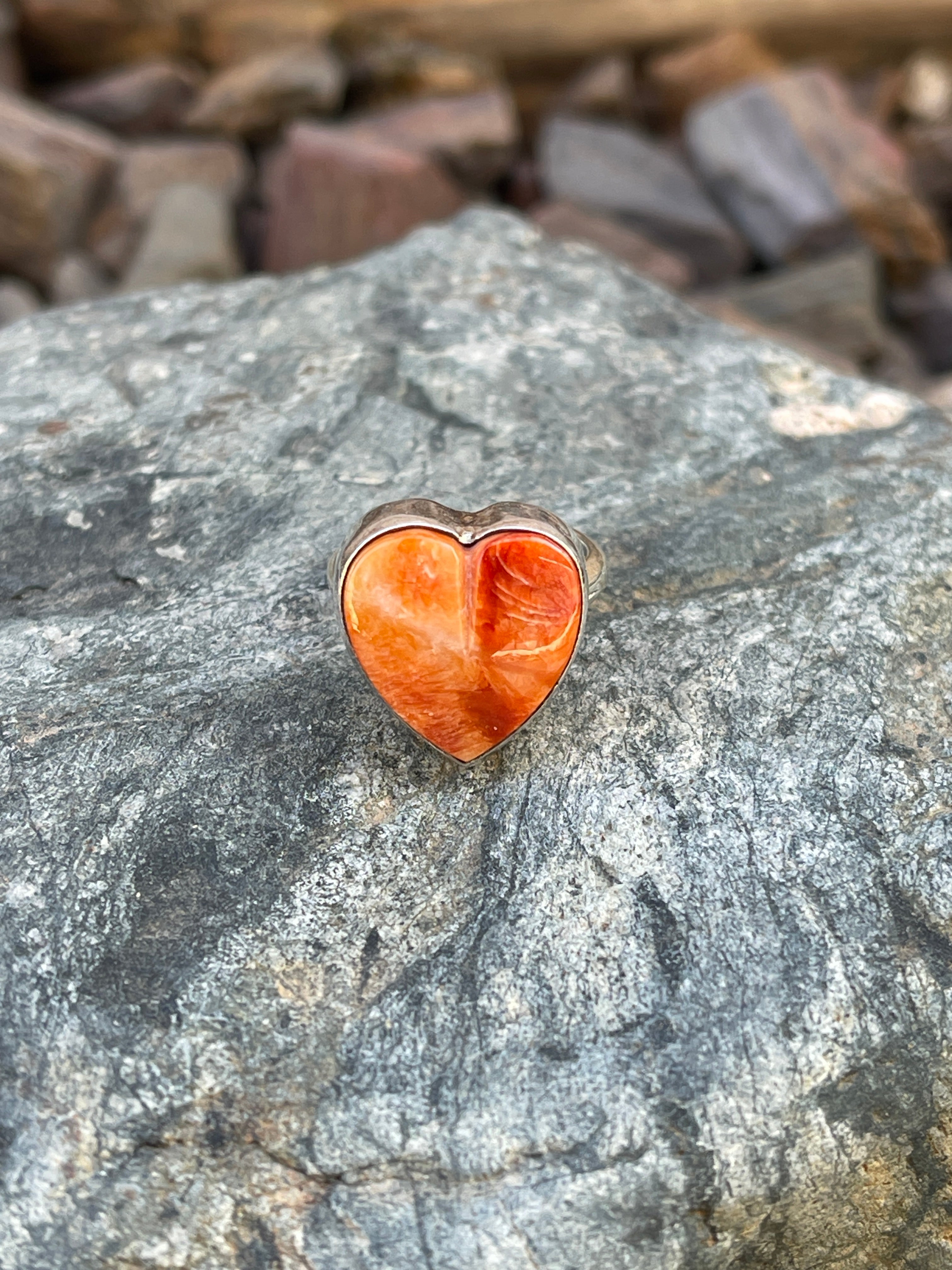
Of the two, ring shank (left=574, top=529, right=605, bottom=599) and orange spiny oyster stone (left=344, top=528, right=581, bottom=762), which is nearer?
orange spiny oyster stone (left=344, top=528, right=581, bottom=762)

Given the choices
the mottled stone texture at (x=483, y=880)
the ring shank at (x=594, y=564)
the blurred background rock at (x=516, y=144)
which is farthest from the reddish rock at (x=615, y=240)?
the ring shank at (x=594, y=564)

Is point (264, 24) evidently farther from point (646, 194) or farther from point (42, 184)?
point (646, 194)

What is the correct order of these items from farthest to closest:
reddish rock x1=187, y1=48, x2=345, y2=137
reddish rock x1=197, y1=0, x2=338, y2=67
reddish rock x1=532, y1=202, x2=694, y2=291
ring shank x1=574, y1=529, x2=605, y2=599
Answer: reddish rock x1=197, y1=0, x2=338, y2=67 → reddish rock x1=187, y1=48, x2=345, y2=137 → reddish rock x1=532, y1=202, x2=694, y2=291 → ring shank x1=574, y1=529, x2=605, y2=599

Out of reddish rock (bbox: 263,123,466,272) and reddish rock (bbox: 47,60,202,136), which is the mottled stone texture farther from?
reddish rock (bbox: 47,60,202,136)

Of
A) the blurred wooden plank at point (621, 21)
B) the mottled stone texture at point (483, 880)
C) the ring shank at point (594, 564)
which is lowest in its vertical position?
the mottled stone texture at point (483, 880)

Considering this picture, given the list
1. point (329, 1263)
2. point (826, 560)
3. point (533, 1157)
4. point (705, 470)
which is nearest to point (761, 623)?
point (826, 560)

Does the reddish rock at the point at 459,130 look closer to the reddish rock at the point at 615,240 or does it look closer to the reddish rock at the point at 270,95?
the reddish rock at the point at 270,95

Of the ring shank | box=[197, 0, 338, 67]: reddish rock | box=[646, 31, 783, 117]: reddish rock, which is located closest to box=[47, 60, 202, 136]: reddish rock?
box=[197, 0, 338, 67]: reddish rock
